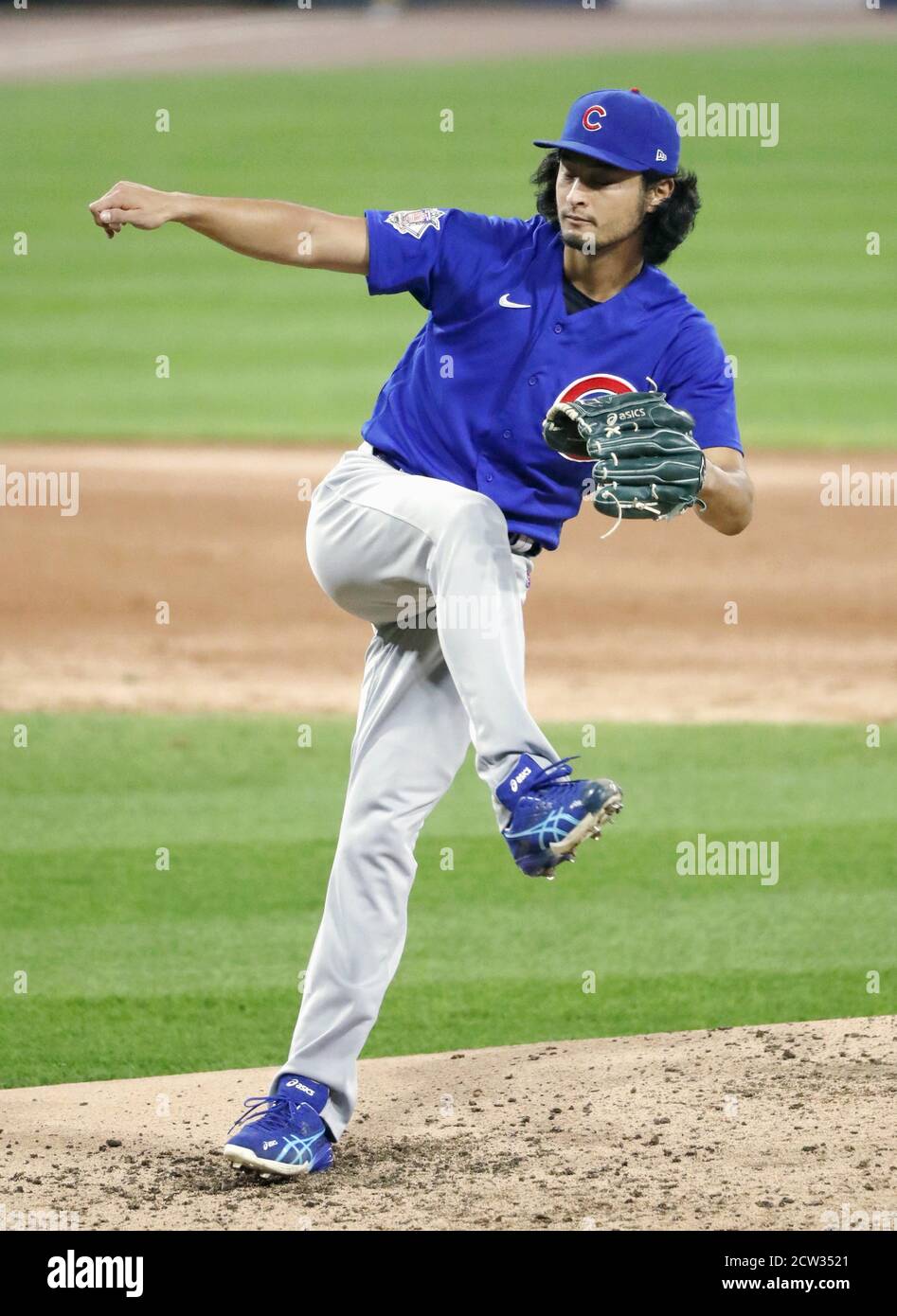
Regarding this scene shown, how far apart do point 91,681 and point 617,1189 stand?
5.79 m

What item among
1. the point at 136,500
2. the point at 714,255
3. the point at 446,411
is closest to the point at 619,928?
the point at 446,411

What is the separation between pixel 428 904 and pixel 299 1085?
2314 millimetres

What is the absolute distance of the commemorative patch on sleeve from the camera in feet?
12.7

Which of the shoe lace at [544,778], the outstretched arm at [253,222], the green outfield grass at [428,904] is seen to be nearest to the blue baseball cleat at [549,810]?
the shoe lace at [544,778]

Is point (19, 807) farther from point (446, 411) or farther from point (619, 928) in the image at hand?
point (446, 411)

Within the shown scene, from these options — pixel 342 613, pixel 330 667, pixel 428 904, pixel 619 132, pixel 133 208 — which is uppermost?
pixel 619 132

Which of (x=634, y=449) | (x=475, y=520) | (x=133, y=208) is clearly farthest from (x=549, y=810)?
(x=133, y=208)

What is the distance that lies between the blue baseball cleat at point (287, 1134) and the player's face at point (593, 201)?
77.7 inches

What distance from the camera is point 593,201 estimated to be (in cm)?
379

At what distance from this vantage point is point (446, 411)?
3.93 metres

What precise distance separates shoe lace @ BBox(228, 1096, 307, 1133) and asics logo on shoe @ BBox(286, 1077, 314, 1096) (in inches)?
1.0

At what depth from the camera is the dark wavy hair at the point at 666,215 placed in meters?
3.98

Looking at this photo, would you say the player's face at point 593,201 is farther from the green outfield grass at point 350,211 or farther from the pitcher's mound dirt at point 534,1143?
the green outfield grass at point 350,211

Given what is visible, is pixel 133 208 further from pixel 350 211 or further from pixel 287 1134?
pixel 350 211
